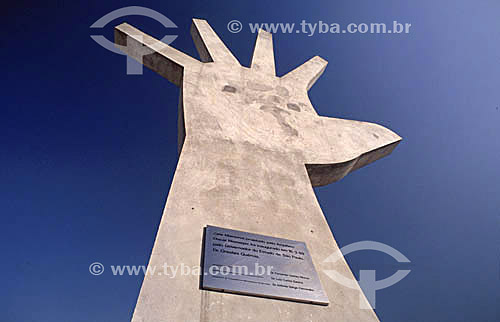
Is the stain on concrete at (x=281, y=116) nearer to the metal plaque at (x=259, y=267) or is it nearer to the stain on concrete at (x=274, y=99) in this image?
the stain on concrete at (x=274, y=99)

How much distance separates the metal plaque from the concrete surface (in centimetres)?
8

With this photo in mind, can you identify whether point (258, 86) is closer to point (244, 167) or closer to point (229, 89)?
point (229, 89)

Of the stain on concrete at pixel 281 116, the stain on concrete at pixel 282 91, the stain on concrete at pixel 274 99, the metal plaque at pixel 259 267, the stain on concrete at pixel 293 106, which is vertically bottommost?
the metal plaque at pixel 259 267

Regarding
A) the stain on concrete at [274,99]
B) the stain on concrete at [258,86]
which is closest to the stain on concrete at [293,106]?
the stain on concrete at [274,99]

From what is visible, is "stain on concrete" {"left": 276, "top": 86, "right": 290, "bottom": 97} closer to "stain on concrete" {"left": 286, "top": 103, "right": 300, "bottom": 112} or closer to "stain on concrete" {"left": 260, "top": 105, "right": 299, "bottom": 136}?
"stain on concrete" {"left": 286, "top": 103, "right": 300, "bottom": 112}

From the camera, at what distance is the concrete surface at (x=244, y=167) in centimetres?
242

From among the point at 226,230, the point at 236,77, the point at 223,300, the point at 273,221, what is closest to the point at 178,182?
the point at 226,230

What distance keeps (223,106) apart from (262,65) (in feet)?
6.63

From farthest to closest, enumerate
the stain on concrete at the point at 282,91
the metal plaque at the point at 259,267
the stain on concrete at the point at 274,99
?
the stain on concrete at the point at 282,91
the stain on concrete at the point at 274,99
the metal plaque at the point at 259,267

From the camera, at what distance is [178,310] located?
2199 mm

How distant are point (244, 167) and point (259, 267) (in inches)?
55.6

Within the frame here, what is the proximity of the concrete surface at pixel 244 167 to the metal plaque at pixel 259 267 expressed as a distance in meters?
0.08

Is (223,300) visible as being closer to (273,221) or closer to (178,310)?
(178,310)

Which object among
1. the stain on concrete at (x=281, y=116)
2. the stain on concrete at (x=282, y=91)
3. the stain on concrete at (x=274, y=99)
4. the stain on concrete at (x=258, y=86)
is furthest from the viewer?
the stain on concrete at (x=282, y=91)
